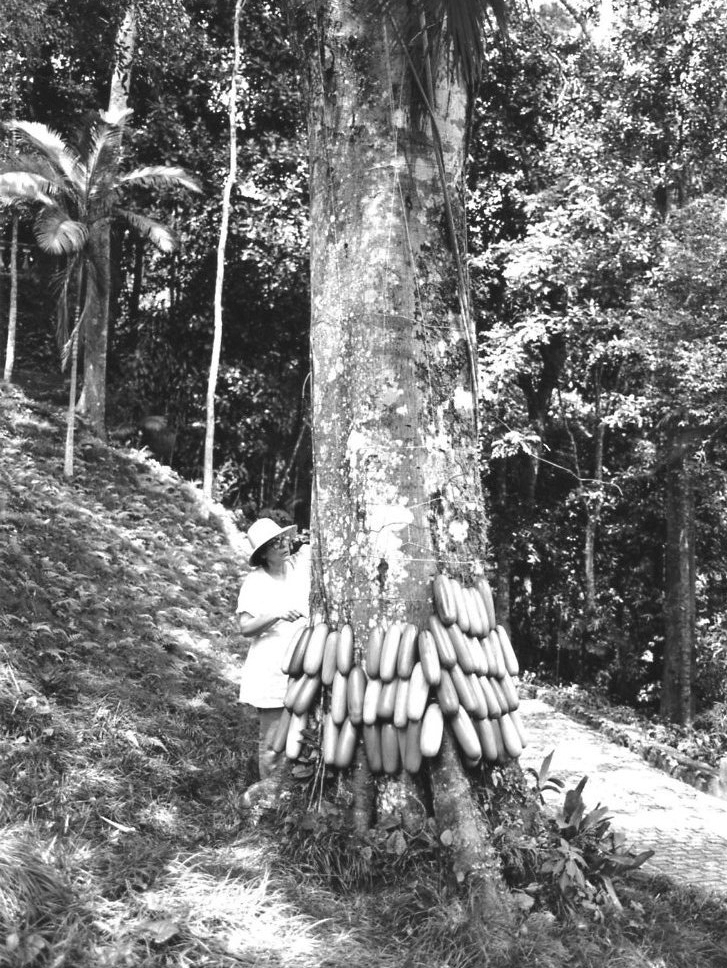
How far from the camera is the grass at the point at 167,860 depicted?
311cm

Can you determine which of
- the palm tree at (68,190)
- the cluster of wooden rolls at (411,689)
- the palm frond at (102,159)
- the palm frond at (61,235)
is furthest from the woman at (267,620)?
the palm frond at (102,159)

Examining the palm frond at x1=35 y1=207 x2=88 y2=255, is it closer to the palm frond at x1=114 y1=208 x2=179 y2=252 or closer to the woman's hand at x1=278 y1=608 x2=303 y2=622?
the palm frond at x1=114 y1=208 x2=179 y2=252

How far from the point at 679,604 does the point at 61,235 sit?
414 inches

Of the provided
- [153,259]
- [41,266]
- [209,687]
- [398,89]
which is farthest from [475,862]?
[153,259]

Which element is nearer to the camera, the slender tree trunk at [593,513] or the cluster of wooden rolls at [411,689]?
the cluster of wooden rolls at [411,689]

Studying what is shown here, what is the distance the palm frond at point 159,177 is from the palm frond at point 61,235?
154 cm

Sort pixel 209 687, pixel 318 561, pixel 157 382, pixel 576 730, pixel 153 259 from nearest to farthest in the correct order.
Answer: pixel 318 561 < pixel 209 687 < pixel 576 730 < pixel 157 382 < pixel 153 259

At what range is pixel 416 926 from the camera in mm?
3285

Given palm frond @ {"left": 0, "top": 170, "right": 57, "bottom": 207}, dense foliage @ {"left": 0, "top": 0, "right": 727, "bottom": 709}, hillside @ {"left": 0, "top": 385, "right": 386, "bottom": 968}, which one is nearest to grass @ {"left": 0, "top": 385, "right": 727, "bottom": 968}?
hillside @ {"left": 0, "top": 385, "right": 386, "bottom": 968}

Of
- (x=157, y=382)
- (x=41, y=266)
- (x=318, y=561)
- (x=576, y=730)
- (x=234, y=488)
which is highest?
(x=41, y=266)

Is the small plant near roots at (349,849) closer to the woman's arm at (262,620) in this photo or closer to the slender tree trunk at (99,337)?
the woman's arm at (262,620)

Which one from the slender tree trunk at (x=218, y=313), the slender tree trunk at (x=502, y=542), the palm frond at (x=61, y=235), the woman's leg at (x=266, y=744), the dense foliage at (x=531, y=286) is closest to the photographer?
the woman's leg at (x=266, y=744)

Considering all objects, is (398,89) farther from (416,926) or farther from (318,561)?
(416,926)

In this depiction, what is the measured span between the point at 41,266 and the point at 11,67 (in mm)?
7533
